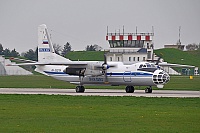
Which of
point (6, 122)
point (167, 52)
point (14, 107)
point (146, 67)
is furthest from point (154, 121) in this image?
point (167, 52)

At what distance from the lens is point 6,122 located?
2466 cm

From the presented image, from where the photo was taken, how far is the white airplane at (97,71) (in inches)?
1896

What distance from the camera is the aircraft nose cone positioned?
154 ft

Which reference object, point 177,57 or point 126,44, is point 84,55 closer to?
point 177,57

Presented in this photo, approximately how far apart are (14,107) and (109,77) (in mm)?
19430

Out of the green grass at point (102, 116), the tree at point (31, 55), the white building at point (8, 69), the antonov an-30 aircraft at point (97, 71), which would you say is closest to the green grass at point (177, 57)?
the white building at point (8, 69)

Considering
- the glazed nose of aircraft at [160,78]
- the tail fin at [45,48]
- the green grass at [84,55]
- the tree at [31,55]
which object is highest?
the tree at [31,55]

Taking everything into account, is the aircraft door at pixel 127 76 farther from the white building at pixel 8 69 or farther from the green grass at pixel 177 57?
the green grass at pixel 177 57

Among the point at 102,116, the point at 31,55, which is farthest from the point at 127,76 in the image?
the point at 31,55

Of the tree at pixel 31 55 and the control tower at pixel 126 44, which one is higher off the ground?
the tree at pixel 31 55

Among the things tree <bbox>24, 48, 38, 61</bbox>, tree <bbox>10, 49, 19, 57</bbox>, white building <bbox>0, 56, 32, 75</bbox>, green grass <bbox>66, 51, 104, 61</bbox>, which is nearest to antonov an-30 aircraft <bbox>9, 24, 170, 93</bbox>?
white building <bbox>0, 56, 32, 75</bbox>

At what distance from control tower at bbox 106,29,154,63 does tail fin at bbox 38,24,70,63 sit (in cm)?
3055

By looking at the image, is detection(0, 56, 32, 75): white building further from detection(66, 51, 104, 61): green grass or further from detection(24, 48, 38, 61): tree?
detection(24, 48, 38, 61): tree

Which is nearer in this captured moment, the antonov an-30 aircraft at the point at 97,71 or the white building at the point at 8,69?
the antonov an-30 aircraft at the point at 97,71
